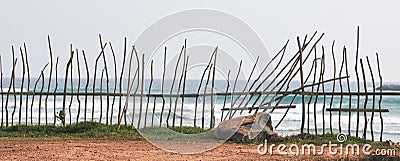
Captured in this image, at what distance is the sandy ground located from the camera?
9.92m

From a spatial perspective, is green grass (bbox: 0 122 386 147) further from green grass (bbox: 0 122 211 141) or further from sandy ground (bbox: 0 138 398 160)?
sandy ground (bbox: 0 138 398 160)

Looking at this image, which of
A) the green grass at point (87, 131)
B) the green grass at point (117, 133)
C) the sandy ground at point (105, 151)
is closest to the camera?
the sandy ground at point (105, 151)

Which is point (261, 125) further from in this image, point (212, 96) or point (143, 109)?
point (143, 109)

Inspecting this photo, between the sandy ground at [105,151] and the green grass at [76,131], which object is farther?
the green grass at [76,131]

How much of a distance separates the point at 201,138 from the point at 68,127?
3.22 metres

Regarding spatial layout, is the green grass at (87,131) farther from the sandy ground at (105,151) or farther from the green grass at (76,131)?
the sandy ground at (105,151)

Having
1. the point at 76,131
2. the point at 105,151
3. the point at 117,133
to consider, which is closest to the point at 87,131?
the point at 76,131

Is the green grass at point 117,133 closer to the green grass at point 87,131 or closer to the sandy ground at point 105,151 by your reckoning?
the green grass at point 87,131

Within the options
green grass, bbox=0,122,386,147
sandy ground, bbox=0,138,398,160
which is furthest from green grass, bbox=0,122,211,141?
sandy ground, bbox=0,138,398,160

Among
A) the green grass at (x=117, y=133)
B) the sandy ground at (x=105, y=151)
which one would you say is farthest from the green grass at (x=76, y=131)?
the sandy ground at (x=105, y=151)

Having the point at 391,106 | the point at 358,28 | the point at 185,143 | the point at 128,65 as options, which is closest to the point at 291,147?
the point at 185,143

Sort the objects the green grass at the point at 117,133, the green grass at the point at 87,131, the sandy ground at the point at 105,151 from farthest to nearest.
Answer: the green grass at the point at 87,131
the green grass at the point at 117,133
the sandy ground at the point at 105,151

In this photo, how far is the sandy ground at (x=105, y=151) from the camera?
9922 millimetres

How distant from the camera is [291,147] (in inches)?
447
